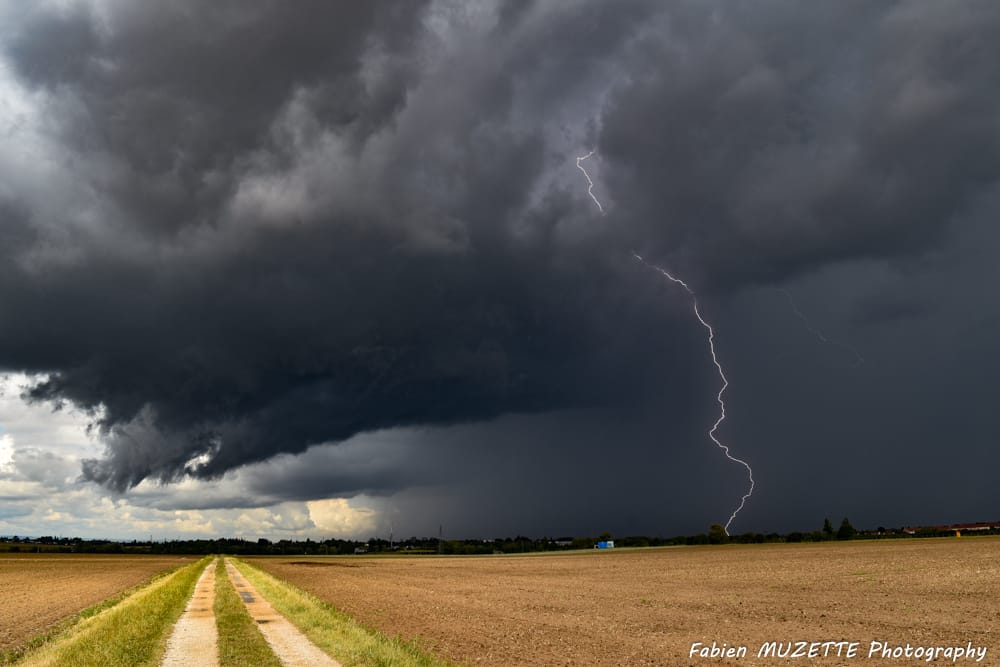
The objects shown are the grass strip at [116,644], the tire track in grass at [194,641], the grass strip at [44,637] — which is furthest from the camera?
the grass strip at [44,637]

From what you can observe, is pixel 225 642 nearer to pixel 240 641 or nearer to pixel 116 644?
pixel 240 641

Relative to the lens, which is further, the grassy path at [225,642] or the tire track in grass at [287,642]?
the tire track in grass at [287,642]

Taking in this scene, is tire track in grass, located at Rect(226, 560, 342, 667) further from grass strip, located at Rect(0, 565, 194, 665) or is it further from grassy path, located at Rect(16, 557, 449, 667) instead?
grass strip, located at Rect(0, 565, 194, 665)

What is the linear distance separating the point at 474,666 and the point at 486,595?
35.3m

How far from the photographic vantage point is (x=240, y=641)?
2756 centimetres

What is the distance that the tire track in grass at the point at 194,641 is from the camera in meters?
22.9

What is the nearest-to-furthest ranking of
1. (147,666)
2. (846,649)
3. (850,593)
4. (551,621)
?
(147,666)
(846,649)
(551,621)
(850,593)

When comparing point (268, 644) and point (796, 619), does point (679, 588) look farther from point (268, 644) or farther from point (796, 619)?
point (268, 644)

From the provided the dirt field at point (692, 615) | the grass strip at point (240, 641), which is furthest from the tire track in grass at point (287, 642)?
the dirt field at point (692, 615)

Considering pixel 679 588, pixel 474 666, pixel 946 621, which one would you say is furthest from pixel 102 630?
pixel 679 588

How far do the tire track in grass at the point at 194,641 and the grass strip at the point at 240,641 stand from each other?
33 cm

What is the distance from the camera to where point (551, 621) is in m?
37.3

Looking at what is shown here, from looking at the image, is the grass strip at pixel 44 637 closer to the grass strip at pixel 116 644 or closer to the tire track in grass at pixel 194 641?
the grass strip at pixel 116 644

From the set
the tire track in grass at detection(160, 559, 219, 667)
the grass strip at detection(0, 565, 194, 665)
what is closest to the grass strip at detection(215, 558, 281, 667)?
the tire track in grass at detection(160, 559, 219, 667)
